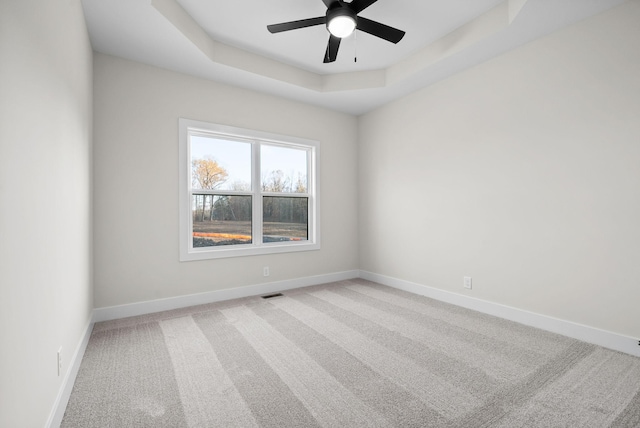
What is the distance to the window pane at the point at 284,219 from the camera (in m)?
4.18

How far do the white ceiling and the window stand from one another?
0.73 m

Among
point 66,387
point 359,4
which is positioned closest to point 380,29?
point 359,4

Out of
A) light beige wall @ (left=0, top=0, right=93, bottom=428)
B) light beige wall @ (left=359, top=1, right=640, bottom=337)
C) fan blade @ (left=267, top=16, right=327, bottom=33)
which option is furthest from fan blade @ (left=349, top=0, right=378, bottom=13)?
light beige wall @ (left=0, top=0, right=93, bottom=428)

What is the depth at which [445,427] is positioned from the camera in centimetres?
152

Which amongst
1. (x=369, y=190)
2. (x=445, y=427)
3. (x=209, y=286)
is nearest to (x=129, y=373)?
(x=209, y=286)

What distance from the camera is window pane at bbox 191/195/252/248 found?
3.62 metres

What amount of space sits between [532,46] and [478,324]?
2.71 meters

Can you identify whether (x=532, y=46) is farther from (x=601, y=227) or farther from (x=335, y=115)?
(x=335, y=115)

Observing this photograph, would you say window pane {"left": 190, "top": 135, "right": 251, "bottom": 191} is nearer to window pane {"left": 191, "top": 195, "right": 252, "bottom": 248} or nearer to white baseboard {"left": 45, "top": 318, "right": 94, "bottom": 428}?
window pane {"left": 191, "top": 195, "right": 252, "bottom": 248}

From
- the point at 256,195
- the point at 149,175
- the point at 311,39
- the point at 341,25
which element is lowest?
the point at 256,195

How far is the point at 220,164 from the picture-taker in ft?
12.4

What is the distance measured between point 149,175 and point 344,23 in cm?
247

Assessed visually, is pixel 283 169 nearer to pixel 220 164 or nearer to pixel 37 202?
pixel 220 164

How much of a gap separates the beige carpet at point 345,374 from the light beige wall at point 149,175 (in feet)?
1.60
